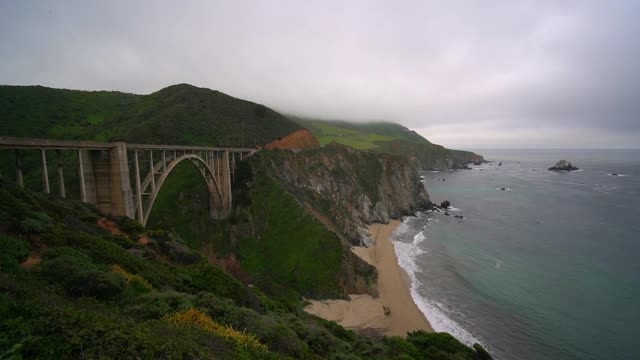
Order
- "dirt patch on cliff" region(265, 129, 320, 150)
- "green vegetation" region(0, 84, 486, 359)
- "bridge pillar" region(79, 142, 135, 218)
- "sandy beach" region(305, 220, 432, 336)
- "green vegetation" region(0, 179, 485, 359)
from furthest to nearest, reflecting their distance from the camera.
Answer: "dirt patch on cliff" region(265, 129, 320, 150) → "sandy beach" region(305, 220, 432, 336) → "bridge pillar" region(79, 142, 135, 218) → "green vegetation" region(0, 84, 486, 359) → "green vegetation" region(0, 179, 485, 359)

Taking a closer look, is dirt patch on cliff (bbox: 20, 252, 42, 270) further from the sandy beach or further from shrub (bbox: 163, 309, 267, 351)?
the sandy beach

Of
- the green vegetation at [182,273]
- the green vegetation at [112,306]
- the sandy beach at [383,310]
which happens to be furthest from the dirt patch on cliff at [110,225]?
the sandy beach at [383,310]

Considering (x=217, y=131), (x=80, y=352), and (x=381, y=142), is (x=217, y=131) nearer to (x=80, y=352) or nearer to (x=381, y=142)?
(x=80, y=352)

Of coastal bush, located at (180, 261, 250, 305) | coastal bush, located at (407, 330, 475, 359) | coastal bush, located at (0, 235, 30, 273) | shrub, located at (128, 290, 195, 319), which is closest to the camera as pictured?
coastal bush, located at (0, 235, 30, 273)

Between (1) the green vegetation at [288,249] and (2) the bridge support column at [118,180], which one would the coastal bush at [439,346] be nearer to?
(1) the green vegetation at [288,249]

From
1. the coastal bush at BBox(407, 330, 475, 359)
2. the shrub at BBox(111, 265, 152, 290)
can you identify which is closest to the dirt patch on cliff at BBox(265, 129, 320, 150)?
the coastal bush at BBox(407, 330, 475, 359)

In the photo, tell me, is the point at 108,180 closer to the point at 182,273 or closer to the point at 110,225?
the point at 110,225

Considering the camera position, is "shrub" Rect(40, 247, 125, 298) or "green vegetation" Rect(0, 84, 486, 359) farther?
"shrub" Rect(40, 247, 125, 298)
